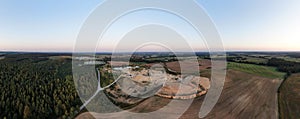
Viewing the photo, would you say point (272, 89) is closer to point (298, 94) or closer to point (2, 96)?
point (298, 94)

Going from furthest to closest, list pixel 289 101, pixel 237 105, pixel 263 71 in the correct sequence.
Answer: pixel 263 71
pixel 289 101
pixel 237 105

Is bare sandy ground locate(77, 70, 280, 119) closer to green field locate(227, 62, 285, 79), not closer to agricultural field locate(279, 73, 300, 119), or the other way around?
agricultural field locate(279, 73, 300, 119)

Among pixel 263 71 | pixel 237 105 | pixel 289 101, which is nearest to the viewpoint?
pixel 237 105

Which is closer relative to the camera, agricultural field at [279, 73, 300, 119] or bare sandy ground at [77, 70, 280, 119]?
bare sandy ground at [77, 70, 280, 119]

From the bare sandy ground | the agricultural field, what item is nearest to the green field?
the agricultural field

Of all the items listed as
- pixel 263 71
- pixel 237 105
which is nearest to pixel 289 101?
pixel 237 105

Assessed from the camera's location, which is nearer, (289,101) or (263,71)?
(289,101)

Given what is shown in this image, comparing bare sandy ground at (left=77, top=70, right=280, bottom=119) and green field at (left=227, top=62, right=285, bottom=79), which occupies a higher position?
green field at (left=227, top=62, right=285, bottom=79)

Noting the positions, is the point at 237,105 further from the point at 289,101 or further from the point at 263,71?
the point at 263,71
